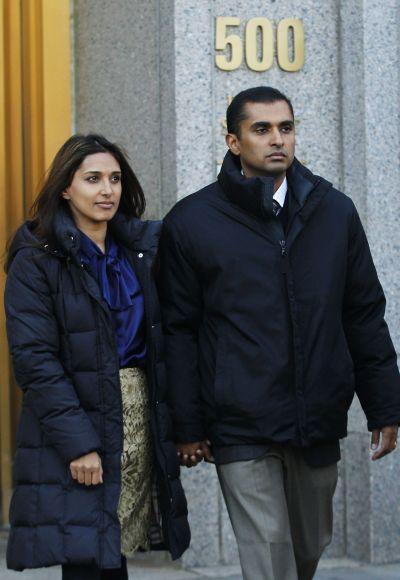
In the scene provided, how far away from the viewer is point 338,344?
14.3 ft

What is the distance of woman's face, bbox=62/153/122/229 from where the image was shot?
4.30m

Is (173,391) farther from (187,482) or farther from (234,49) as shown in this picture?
(234,49)

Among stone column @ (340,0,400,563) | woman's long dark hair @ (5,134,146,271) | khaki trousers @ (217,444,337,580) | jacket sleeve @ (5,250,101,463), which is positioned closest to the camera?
jacket sleeve @ (5,250,101,463)

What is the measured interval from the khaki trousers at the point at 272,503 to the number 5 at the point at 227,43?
7.64ft

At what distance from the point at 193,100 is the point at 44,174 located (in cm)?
88

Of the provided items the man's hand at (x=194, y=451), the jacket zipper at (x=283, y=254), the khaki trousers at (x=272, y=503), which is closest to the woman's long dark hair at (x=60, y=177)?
the jacket zipper at (x=283, y=254)

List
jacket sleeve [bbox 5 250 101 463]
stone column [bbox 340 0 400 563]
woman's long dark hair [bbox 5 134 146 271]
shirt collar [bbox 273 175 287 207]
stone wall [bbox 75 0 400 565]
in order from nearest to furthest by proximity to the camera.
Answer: jacket sleeve [bbox 5 250 101 463], woman's long dark hair [bbox 5 134 146 271], shirt collar [bbox 273 175 287 207], stone wall [bbox 75 0 400 565], stone column [bbox 340 0 400 563]

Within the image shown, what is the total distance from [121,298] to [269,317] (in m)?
0.51

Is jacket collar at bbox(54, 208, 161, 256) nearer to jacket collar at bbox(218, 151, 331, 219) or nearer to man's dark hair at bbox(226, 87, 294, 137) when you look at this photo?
jacket collar at bbox(218, 151, 331, 219)

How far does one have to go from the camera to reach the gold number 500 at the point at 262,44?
6004mm

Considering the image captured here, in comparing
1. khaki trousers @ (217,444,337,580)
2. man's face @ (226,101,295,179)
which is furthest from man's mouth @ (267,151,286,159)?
khaki trousers @ (217,444,337,580)

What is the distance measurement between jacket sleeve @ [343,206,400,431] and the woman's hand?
105cm

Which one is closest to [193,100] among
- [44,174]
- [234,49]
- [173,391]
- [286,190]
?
[234,49]

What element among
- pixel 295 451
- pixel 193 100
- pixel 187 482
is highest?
pixel 193 100
